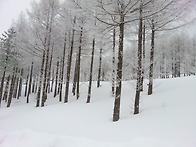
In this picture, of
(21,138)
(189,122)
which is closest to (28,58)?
(21,138)

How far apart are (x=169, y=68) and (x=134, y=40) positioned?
21.5 metres

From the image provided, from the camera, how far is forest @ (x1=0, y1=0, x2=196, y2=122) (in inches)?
251

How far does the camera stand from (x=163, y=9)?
6340mm

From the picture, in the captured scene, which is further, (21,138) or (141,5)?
(141,5)

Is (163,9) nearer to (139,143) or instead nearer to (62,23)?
(139,143)

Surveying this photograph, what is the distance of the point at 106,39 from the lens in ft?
29.3

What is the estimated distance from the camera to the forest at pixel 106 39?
251 inches

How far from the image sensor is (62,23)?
12.8 m

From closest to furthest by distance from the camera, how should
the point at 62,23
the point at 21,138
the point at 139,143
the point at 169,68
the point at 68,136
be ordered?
the point at 139,143
the point at 68,136
the point at 21,138
the point at 62,23
the point at 169,68

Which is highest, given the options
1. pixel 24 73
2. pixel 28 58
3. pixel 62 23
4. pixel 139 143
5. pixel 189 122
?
pixel 62 23

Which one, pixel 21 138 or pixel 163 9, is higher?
pixel 163 9

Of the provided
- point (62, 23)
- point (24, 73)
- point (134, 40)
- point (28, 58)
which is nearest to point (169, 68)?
point (134, 40)

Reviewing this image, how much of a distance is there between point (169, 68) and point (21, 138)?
94.2ft

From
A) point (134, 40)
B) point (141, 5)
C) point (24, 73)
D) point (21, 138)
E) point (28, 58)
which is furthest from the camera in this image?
point (24, 73)
